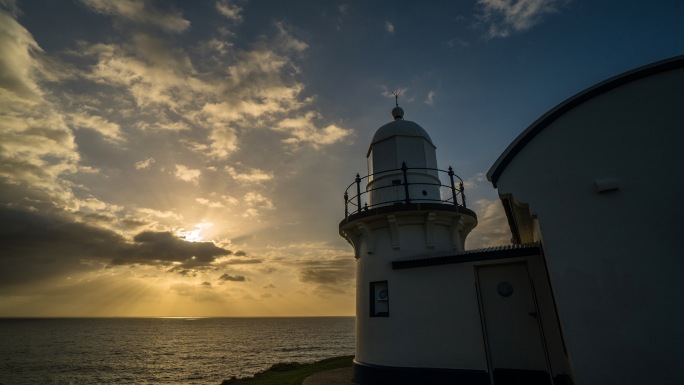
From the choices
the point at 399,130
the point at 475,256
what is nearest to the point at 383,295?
the point at 475,256

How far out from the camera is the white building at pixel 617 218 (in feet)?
20.1

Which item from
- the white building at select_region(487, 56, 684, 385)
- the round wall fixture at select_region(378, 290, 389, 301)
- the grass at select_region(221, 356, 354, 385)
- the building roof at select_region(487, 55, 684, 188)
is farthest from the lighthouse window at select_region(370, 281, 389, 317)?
the white building at select_region(487, 56, 684, 385)

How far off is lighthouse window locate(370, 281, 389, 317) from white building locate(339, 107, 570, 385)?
3cm

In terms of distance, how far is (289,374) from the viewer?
48.5 feet

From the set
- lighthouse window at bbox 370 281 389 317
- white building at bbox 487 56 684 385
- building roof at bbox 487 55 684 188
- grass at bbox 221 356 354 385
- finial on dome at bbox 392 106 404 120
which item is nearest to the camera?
white building at bbox 487 56 684 385

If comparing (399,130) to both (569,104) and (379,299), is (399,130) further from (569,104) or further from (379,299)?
(379,299)

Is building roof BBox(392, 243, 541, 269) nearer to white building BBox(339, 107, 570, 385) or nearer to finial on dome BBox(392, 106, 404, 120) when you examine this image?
white building BBox(339, 107, 570, 385)

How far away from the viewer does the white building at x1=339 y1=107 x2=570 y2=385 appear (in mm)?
8461

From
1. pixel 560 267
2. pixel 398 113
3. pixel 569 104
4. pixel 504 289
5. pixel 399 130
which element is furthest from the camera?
pixel 398 113

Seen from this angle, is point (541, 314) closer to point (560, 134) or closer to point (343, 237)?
point (560, 134)

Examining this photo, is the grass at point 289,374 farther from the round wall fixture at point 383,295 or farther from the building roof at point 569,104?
the building roof at point 569,104

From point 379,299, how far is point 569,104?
8.12 m

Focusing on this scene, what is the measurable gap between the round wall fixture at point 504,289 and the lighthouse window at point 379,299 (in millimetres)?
3600

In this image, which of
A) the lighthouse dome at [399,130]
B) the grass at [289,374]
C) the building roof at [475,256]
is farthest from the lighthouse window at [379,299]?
the lighthouse dome at [399,130]
